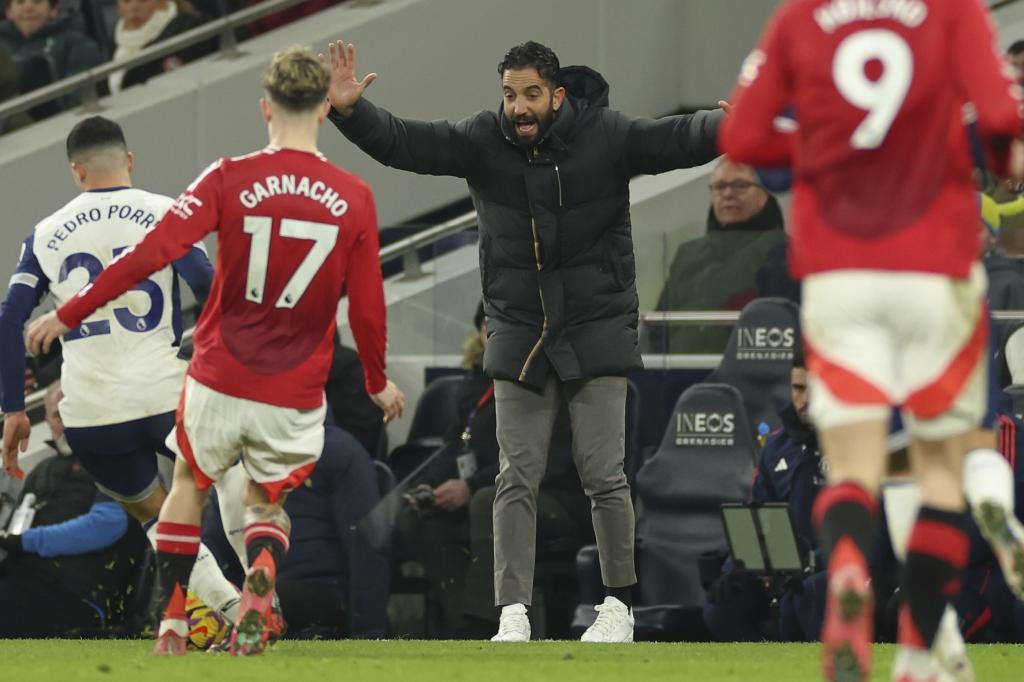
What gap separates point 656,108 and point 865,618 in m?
10.4

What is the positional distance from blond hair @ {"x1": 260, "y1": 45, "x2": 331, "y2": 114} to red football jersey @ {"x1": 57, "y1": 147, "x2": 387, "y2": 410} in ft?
0.54

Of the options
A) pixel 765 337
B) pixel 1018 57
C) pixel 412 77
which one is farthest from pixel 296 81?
pixel 412 77

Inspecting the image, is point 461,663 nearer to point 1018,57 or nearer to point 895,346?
point 895,346

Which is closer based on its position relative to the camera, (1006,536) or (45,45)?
(1006,536)

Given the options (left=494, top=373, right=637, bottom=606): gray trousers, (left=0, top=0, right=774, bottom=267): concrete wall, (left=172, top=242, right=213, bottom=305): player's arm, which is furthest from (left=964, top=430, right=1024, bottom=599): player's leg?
(left=0, top=0, right=774, bottom=267): concrete wall

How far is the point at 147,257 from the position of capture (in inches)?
257

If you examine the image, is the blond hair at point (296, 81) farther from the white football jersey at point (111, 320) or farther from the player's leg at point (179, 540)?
the white football jersey at point (111, 320)

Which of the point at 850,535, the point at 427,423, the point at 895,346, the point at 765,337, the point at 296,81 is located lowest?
the point at 850,535

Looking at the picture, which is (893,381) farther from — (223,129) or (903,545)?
(223,129)

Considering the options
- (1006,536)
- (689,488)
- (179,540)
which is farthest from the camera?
(689,488)

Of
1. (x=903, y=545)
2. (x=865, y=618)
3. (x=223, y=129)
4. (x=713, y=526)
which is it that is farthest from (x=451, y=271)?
(x=865, y=618)

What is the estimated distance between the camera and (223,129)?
13516 mm

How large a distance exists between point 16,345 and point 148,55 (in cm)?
592

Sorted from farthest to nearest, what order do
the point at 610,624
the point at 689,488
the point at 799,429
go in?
the point at 689,488, the point at 799,429, the point at 610,624
